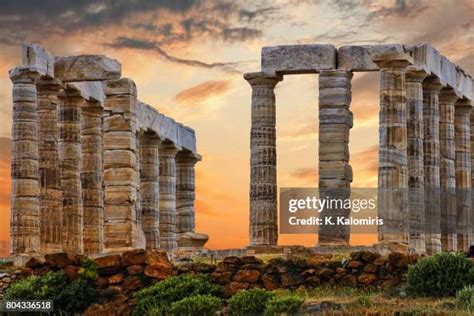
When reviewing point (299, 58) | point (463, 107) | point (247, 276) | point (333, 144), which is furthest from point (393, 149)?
point (247, 276)

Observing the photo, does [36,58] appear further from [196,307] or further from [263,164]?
[196,307]

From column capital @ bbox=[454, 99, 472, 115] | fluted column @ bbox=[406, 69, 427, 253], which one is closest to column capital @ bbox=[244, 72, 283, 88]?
fluted column @ bbox=[406, 69, 427, 253]

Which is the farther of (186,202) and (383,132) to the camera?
(186,202)

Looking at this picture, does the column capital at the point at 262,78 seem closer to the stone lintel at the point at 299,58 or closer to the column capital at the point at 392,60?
the stone lintel at the point at 299,58

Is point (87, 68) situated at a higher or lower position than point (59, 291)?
higher

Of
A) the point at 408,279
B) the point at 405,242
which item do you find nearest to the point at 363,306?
the point at 408,279

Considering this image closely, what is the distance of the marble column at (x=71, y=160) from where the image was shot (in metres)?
57.6

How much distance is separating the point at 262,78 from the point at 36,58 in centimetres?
1004

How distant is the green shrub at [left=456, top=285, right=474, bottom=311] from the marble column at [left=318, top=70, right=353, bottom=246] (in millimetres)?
21248

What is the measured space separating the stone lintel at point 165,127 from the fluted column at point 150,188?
0.74 meters

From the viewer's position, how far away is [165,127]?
71.0 m

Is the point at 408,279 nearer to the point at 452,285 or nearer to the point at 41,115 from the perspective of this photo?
the point at 452,285

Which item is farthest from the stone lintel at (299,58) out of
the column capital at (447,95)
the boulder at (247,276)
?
the boulder at (247,276)

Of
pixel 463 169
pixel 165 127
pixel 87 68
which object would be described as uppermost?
pixel 87 68
